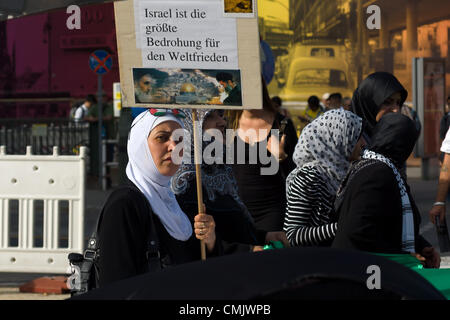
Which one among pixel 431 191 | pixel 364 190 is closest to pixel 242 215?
pixel 364 190

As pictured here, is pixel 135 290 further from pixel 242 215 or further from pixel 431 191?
pixel 431 191

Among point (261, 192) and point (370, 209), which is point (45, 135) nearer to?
point (261, 192)

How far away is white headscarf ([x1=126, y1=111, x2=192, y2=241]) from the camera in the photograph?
3.70 metres

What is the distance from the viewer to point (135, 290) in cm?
222

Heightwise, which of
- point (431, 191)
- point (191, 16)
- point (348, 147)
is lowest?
point (431, 191)

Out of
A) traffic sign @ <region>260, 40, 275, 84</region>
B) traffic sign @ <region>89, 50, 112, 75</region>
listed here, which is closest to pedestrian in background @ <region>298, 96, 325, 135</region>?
traffic sign @ <region>260, 40, 275, 84</region>

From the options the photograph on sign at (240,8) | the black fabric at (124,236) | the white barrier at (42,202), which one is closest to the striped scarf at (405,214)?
the photograph on sign at (240,8)

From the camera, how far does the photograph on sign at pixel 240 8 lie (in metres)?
4.04

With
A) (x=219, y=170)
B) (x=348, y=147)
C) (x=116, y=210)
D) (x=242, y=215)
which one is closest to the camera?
(x=116, y=210)

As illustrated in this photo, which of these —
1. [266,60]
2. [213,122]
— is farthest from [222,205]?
[266,60]

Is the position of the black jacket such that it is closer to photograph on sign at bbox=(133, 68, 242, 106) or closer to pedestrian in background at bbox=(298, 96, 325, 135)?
photograph on sign at bbox=(133, 68, 242, 106)

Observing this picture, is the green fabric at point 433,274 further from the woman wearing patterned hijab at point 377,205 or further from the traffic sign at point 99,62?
the traffic sign at point 99,62
